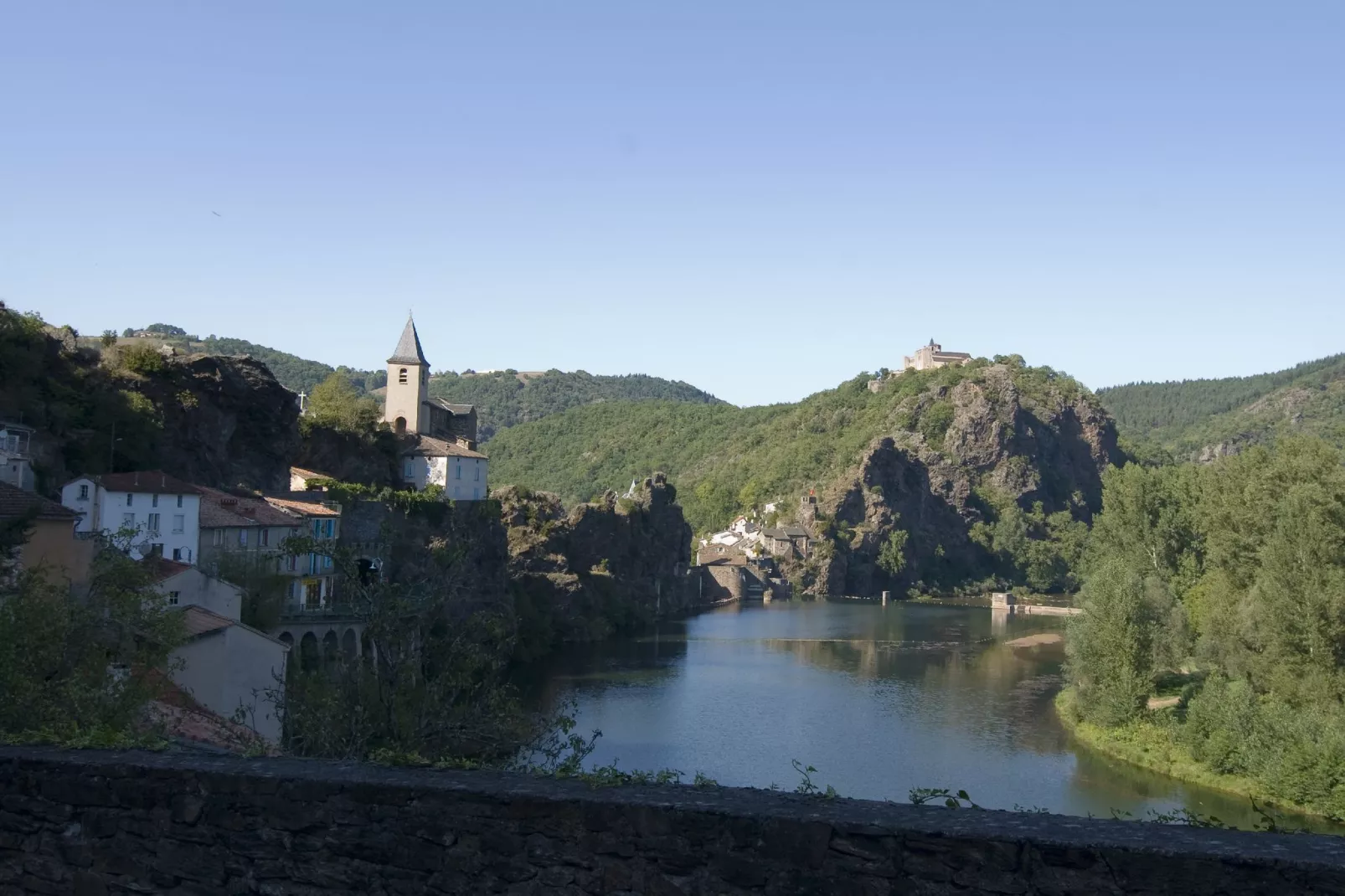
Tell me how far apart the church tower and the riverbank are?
135 feet

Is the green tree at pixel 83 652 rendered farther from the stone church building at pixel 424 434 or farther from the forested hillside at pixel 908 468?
the forested hillside at pixel 908 468

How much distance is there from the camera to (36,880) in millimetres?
7504

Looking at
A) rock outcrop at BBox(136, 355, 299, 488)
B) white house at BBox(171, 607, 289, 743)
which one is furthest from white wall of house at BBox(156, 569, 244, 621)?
rock outcrop at BBox(136, 355, 299, 488)

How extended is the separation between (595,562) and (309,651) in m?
45.2

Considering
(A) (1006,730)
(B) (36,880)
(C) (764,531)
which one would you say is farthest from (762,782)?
(C) (764,531)

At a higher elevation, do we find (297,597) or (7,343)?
(7,343)

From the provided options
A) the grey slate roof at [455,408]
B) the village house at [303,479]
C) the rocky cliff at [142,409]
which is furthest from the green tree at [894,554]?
the rocky cliff at [142,409]

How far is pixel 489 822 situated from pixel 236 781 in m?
1.64

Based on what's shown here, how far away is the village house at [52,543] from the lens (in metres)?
22.7

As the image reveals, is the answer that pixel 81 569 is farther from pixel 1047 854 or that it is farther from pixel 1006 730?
pixel 1006 730

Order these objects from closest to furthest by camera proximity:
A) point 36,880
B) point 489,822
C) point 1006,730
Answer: point 489,822 < point 36,880 < point 1006,730

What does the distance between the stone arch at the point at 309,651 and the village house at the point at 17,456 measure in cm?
1004

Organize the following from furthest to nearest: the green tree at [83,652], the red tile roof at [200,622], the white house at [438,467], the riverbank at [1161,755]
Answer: the white house at [438,467] < the riverbank at [1161,755] < the red tile roof at [200,622] < the green tree at [83,652]

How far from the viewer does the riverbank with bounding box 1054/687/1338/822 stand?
34.9 metres
